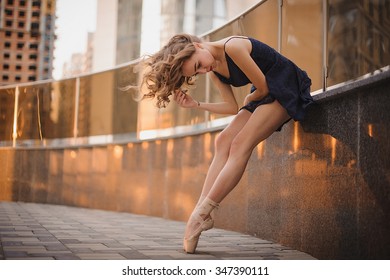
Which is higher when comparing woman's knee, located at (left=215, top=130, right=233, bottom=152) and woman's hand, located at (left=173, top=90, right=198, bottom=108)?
woman's hand, located at (left=173, top=90, right=198, bottom=108)

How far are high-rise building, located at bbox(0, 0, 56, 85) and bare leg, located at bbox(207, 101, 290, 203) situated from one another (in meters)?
6.40

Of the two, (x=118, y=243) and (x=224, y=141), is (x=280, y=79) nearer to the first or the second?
A: (x=224, y=141)

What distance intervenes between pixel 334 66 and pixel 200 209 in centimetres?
122

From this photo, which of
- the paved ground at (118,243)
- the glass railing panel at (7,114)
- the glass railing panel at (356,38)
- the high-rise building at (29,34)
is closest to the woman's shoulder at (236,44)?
the glass railing panel at (356,38)

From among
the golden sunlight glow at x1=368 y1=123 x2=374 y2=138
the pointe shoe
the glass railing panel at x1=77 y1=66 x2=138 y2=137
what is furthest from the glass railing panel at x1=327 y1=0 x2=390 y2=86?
the glass railing panel at x1=77 y1=66 x2=138 y2=137

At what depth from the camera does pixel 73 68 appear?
9258mm

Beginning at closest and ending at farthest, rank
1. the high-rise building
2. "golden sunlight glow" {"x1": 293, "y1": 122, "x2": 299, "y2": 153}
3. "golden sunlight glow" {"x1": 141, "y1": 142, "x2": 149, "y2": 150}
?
"golden sunlight glow" {"x1": 293, "y1": 122, "x2": 299, "y2": 153}, "golden sunlight glow" {"x1": 141, "y1": 142, "x2": 149, "y2": 150}, the high-rise building

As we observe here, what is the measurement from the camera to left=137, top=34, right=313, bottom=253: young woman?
2.95 meters

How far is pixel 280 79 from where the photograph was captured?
123 inches

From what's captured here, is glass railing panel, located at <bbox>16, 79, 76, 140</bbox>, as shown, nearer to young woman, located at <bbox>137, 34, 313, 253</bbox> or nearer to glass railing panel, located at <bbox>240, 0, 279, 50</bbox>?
glass railing panel, located at <bbox>240, 0, 279, 50</bbox>

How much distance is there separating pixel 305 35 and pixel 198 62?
1194 millimetres

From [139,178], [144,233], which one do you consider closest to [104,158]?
[139,178]

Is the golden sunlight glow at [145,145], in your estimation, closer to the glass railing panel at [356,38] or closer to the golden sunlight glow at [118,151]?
the golden sunlight glow at [118,151]

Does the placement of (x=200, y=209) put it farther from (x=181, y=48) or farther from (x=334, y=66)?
(x=334, y=66)
